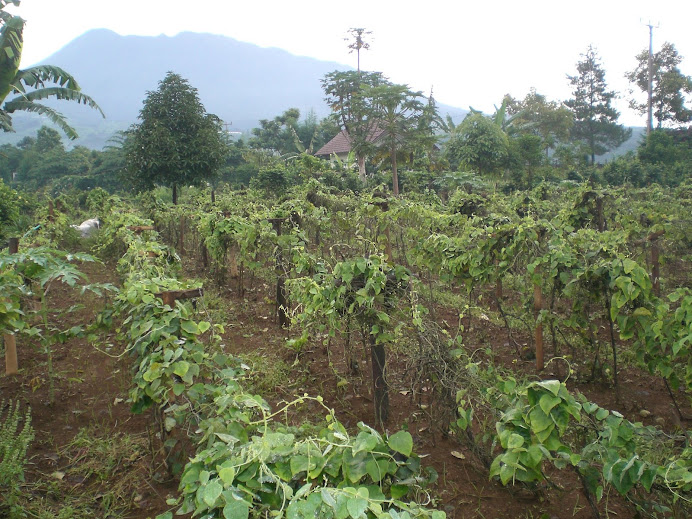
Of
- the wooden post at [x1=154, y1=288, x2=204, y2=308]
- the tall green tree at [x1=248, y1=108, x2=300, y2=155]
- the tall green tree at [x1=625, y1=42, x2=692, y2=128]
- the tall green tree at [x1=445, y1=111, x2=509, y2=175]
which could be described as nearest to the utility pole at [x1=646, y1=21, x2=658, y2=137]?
the tall green tree at [x1=625, y1=42, x2=692, y2=128]

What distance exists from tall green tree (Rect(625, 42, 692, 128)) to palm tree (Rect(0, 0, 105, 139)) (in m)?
30.4

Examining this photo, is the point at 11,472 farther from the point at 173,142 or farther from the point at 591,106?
the point at 591,106

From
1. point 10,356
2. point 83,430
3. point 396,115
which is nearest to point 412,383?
point 83,430

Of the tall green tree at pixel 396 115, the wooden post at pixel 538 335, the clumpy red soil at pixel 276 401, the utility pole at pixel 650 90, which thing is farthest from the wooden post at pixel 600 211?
the utility pole at pixel 650 90

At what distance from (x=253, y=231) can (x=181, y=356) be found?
10.5ft

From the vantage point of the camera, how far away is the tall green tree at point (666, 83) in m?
27.7

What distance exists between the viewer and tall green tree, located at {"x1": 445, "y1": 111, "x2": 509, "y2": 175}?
17703mm

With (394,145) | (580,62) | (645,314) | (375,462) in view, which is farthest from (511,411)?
(580,62)

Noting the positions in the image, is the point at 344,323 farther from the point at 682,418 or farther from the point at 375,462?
the point at 682,418

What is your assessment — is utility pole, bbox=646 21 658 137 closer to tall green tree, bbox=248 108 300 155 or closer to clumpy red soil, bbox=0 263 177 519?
tall green tree, bbox=248 108 300 155

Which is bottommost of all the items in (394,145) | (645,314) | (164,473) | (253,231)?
(164,473)

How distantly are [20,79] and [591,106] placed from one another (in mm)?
34825

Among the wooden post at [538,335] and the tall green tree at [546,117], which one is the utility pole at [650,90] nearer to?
the tall green tree at [546,117]

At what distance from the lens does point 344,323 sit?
312 cm
